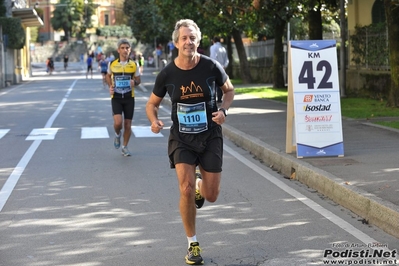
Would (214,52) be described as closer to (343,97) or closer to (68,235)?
(343,97)

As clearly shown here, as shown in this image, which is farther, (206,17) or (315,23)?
(206,17)

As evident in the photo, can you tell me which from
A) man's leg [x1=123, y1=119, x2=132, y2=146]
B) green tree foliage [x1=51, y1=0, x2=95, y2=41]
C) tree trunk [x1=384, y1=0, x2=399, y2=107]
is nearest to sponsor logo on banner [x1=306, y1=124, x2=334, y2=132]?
man's leg [x1=123, y1=119, x2=132, y2=146]

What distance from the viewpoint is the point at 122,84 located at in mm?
13969

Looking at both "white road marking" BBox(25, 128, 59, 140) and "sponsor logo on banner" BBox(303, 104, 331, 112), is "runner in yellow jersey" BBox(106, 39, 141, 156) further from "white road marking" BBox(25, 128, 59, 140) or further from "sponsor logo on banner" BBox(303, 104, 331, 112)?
"white road marking" BBox(25, 128, 59, 140)

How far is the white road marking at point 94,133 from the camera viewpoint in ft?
57.4

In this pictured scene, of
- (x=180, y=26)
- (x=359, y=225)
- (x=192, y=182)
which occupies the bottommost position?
(x=359, y=225)

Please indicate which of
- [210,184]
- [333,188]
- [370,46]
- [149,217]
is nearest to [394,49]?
[370,46]

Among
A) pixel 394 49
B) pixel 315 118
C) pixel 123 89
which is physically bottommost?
pixel 315 118

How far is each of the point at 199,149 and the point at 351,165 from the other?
4.82 metres

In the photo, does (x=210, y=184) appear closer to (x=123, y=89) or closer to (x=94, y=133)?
(x=123, y=89)

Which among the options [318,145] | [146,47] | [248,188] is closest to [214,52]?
[318,145]

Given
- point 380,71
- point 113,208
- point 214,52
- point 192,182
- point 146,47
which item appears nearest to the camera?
point 192,182

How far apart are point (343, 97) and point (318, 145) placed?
15.3 m

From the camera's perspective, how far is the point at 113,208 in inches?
361
